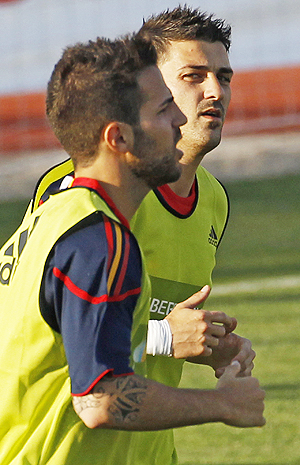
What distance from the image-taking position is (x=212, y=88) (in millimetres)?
3371

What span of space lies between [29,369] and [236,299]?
6.25 metres

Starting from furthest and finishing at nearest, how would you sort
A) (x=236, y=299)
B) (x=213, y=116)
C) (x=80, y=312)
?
(x=236, y=299), (x=213, y=116), (x=80, y=312)

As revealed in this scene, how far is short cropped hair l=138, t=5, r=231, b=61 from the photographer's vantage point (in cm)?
349

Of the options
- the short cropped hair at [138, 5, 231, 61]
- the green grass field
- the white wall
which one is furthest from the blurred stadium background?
the short cropped hair at [138, 5, 231, 61]

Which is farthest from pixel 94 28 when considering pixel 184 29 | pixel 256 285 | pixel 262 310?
pixel 184 29

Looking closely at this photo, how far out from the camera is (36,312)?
7.19 ft

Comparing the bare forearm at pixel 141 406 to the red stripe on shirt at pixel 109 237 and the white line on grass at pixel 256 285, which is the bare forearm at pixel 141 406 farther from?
the white line on grass at pixel 256 285

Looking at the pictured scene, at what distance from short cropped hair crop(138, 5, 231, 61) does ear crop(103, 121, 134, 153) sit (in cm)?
130

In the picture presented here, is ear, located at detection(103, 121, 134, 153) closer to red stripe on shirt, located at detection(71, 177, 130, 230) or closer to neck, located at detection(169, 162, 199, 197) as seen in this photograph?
red stripe on shirt, located at detection(71, 177, 130, 230)

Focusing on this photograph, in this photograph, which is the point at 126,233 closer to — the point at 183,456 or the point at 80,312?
the point at 80,312

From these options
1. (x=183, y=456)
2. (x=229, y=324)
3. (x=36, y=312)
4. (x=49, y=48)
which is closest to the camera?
(x=36, y=312)

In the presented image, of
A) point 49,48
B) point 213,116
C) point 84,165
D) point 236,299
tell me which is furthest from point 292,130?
point 84,165

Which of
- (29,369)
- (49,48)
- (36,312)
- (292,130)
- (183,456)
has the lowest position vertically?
(292,130)

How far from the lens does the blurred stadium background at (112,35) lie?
61.4 feet
